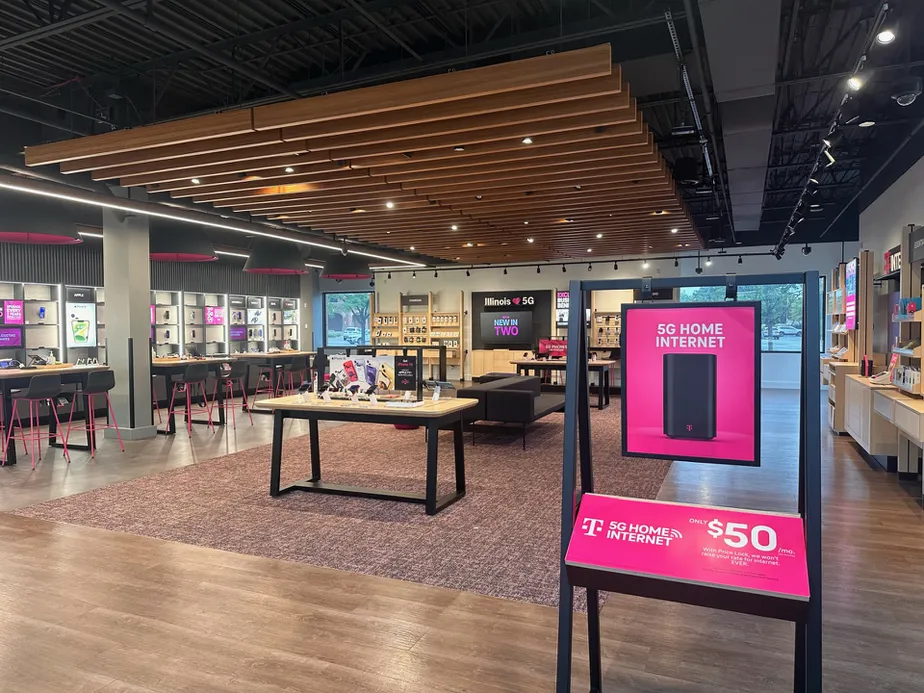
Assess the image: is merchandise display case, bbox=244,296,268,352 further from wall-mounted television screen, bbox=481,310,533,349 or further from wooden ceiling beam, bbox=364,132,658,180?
wooden ceiling beam, bbox=364,132,658,180

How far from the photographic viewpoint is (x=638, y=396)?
2.23m

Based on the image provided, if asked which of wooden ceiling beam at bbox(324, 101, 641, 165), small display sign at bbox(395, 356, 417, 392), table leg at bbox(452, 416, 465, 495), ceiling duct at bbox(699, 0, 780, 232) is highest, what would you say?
ceiling duct at bbox(699, 0, 780, 232)

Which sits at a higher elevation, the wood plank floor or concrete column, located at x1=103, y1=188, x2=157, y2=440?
concrete column, located at x1=103, y1=188, x2=157, y2=440

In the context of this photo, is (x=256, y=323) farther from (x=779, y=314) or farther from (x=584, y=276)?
(x=779, y=314)

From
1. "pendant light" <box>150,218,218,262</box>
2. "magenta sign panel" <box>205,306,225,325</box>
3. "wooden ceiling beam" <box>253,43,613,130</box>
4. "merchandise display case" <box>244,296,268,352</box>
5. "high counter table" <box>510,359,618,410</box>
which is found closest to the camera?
"wooden ceiling beam" <box>253,43,613,130</box>

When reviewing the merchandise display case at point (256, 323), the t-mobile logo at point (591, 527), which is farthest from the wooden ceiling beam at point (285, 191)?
the merchandise display case at point (256, 323)

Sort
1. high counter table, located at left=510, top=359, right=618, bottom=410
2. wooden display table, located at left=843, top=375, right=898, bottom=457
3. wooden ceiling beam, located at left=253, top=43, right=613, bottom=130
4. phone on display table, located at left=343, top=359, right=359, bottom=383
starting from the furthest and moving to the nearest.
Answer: high counter table, located at left=510, top=359, right=618, bottom=410
wooden display table, located at left=843, top=375, right=898, bottom=457
phone on display table, located at left=343, top=359, right=359, bottom=383
wooden ceiling beam, located at left=253, top=43, right=613, bottom=130

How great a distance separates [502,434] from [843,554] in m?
5.28

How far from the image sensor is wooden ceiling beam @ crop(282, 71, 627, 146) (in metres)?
4.54

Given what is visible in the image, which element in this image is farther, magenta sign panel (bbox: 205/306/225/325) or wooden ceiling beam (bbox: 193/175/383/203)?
magenta sign panel (bbox: 205/306/225/325)

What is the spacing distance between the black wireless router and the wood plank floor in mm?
1290

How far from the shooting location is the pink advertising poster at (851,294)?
27.1 ft

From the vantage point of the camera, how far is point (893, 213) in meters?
8.03

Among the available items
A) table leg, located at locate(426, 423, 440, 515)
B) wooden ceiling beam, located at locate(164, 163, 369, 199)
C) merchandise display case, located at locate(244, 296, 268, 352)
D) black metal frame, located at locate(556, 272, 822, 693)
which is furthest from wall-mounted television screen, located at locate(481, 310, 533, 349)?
black metal frame, located at locate(556, 272, 822, 693)
